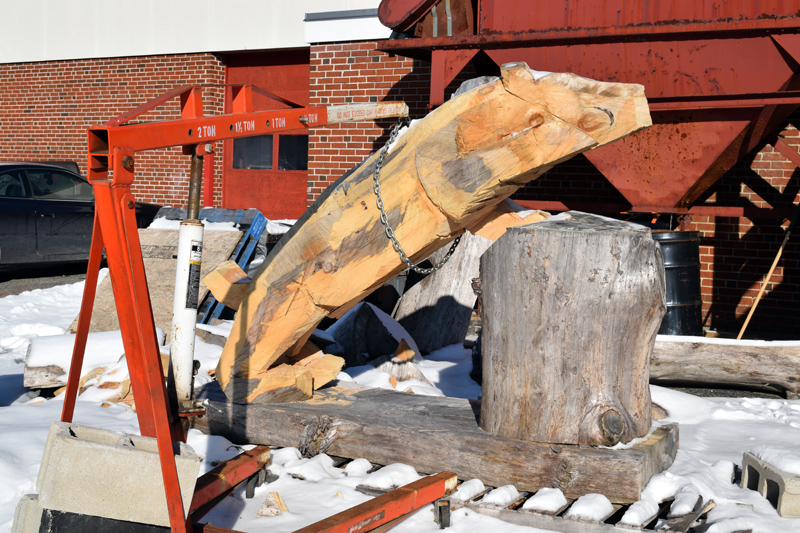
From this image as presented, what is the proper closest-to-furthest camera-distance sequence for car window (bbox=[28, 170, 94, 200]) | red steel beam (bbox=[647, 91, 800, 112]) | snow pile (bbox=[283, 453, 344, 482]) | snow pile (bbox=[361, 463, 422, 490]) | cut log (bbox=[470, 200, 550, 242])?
1. snow pile (bbox=[361, 463, 422, 490])
2. snow pile (bbox=[283, 453, 344, 482])
3. cut log (bbox=[470, 200, 550, 242])
4. red steel beam (bbox=[647, 91, 800, 112])
5. car window (bbox=[28, 170, 94, 200])

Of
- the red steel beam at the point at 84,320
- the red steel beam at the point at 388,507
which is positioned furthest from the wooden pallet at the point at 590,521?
the red steel beam at the point at 84,320

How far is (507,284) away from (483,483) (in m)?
0.87

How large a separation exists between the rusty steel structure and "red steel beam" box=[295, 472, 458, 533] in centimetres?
413

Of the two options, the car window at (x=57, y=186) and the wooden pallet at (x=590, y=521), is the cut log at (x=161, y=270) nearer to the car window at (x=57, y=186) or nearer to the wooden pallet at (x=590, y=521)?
the car window at (x=57, y=186)

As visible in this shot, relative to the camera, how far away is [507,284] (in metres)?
2.97

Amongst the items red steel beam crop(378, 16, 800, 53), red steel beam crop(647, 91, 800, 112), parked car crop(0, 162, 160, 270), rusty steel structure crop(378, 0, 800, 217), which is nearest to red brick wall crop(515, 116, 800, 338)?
rusty steel structure crop(378, 0, 800, 217)

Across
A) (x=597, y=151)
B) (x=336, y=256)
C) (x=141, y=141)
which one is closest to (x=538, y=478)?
(x=336, y=256)

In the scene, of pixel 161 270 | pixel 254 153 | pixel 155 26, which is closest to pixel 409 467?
pixel 161 270

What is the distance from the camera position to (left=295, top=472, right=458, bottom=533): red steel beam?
2391 mm

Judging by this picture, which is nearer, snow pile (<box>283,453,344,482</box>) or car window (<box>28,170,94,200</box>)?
snow pile (<box>283,453,344,482</box>)

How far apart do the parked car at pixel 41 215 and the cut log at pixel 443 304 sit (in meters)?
4.62

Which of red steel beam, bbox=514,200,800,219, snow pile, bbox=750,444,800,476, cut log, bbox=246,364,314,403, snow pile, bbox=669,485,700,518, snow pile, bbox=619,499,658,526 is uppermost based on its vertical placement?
red steel beam, bbox=514,200,800,219

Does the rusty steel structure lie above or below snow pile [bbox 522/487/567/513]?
above

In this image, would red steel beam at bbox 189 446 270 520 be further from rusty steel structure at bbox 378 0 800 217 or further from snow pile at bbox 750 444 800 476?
rusty steel structure at bbox 378 0 800 217
